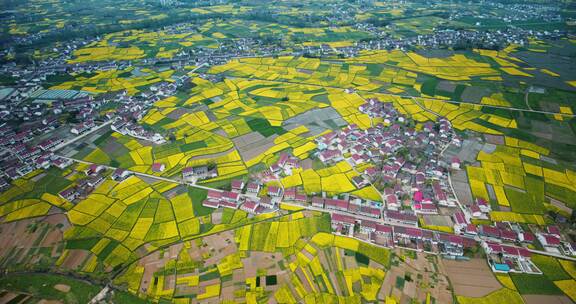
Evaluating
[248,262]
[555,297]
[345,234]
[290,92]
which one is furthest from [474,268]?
[290,92]

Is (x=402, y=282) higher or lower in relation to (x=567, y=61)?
lower

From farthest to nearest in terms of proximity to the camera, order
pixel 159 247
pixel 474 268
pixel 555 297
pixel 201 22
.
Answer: pixel 201 22 → pixel 159 247 → pixel 474 268 → pixel 555 297

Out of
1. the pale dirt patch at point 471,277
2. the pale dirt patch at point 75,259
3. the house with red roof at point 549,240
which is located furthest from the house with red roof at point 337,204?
the pale dirt patch at point 75,259

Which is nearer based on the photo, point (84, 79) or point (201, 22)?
point (84, 79)

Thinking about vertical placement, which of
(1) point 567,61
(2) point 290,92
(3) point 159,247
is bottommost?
(3) point 159,247

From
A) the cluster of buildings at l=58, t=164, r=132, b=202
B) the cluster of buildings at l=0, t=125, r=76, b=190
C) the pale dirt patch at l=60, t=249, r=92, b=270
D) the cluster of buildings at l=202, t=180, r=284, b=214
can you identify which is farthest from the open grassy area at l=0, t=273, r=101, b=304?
the cluster of buildings at l=0, t=125, r=76, b=190

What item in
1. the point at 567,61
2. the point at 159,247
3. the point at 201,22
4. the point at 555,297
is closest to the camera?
the point at 555,297

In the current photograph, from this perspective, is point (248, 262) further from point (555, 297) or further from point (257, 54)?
point (257, 54)

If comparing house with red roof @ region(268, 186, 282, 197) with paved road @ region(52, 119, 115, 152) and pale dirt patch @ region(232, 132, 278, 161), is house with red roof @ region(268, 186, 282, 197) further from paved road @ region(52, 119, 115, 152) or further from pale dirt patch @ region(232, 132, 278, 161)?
paved road @ region(52, 119, 115, 152)
